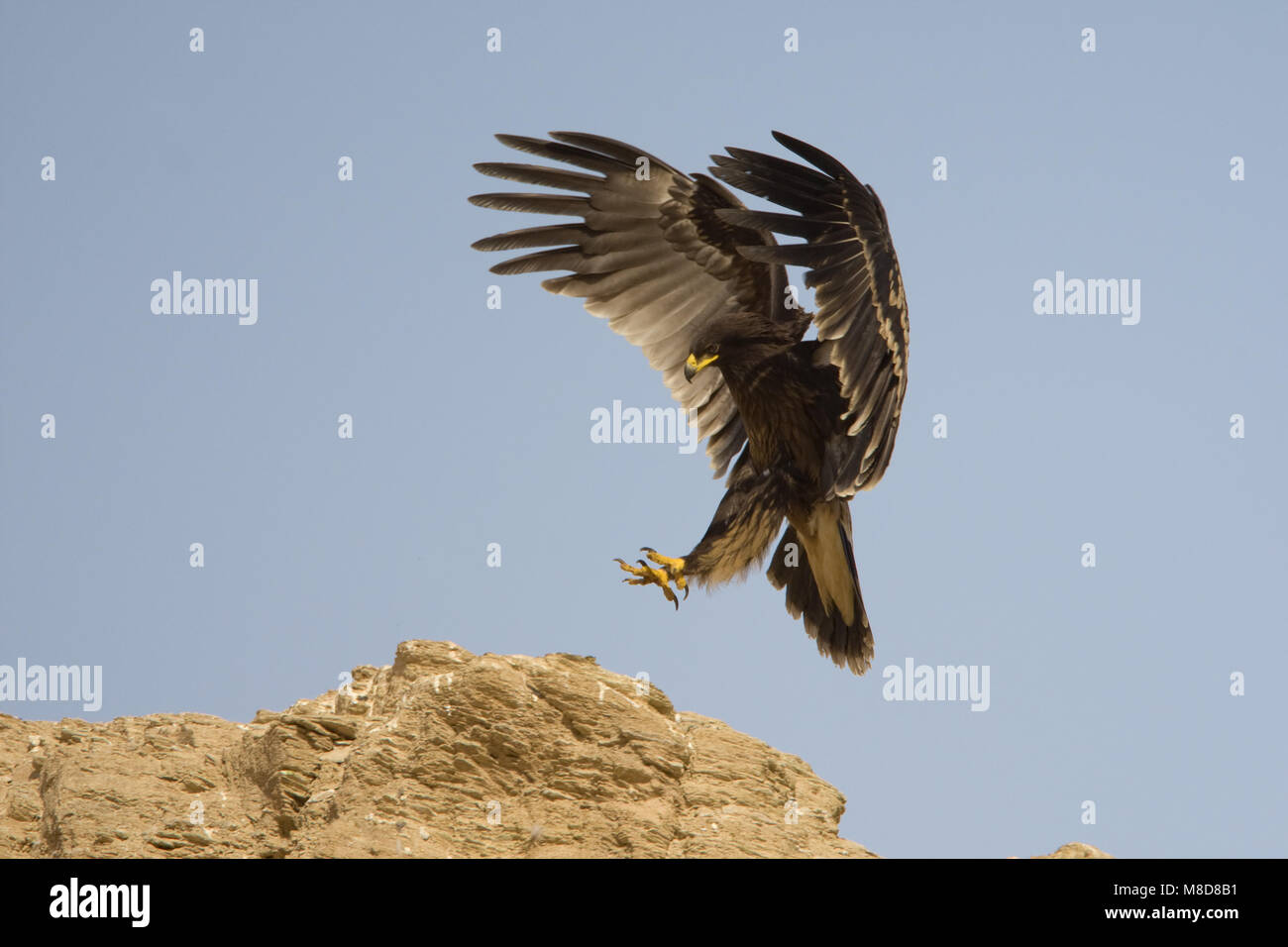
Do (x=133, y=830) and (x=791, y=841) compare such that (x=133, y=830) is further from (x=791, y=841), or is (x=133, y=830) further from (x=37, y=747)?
(x=791, y=841)

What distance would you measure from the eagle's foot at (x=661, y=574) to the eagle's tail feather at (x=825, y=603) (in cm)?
106

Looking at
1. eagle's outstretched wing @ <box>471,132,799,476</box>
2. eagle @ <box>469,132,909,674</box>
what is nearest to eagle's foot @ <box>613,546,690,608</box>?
eagle @ <box>469,132,909,674</box>

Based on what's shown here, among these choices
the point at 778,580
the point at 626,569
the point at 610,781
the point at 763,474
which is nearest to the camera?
the point at 610,781

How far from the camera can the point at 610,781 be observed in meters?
6.26

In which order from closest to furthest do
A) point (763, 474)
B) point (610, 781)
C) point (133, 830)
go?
point (133, 830) → point (610, 781) → point (763, 474)

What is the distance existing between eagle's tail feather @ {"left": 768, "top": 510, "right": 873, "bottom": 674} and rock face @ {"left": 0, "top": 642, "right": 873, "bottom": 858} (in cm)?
169

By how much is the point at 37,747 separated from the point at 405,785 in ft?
8.66

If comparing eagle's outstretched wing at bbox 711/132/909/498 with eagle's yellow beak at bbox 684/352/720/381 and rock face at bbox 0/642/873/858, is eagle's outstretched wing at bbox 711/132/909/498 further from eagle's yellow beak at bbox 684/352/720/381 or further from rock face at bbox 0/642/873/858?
rock face at bbox 0/642/873/858

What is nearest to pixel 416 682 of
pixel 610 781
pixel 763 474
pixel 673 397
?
pixel 610 781

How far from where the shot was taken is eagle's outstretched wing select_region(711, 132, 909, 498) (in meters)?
6.79

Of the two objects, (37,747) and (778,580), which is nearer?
(37,747)

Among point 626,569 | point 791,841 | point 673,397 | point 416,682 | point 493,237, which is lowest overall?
point 791,841

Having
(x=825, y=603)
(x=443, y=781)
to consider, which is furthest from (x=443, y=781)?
(x=825, y=603)

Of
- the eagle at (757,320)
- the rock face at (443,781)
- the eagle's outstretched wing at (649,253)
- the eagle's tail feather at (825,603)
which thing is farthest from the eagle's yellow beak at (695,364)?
the rock face at (443,781)
